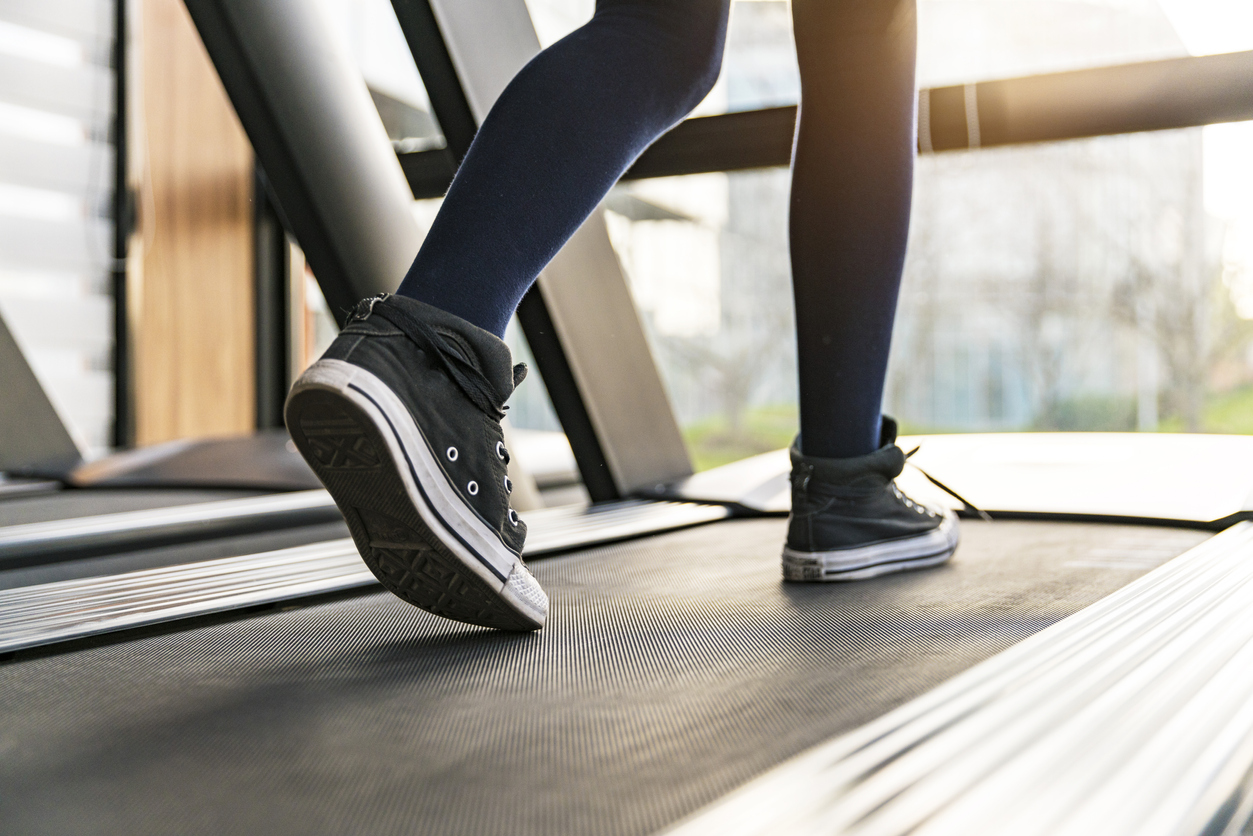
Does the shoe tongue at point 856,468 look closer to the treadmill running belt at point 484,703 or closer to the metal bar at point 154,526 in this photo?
the treadmill running belt at point 484,703

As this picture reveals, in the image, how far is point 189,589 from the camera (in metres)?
0.81

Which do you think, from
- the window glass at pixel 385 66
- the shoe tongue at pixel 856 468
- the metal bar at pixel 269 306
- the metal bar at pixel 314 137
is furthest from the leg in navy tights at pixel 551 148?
the metal bar at pixel 269 306

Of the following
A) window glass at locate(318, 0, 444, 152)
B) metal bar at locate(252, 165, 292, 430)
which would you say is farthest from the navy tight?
metal bar at locate(252, 165, 292, 430)

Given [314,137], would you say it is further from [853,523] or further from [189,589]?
[853,523]

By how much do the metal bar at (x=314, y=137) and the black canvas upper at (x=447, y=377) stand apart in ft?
1.82

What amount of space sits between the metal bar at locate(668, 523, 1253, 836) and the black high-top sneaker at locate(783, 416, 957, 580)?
0.86ft

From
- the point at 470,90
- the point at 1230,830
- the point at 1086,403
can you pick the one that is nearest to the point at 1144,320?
the point at 1086,403

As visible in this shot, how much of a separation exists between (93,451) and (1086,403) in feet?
11.1

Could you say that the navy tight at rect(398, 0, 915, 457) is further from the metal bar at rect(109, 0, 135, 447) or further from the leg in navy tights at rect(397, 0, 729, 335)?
the metal bar at rect(109, 0, 135, 447)

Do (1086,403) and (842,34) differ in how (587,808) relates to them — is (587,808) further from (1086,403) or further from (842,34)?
(1086,403)

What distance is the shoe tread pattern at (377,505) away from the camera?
0.52 metres

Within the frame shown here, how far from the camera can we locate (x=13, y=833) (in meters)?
0.34

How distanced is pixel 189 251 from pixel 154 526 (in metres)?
1.92

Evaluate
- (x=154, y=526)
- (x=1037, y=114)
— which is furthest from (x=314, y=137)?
(x=1037, y=114)
